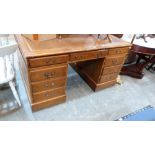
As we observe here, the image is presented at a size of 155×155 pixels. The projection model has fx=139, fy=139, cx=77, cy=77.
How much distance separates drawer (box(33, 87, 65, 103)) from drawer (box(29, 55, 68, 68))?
1.18 ft

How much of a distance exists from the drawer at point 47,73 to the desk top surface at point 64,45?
16cm

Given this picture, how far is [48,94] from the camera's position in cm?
149

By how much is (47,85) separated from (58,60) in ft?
0.99

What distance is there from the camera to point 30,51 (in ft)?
3.83

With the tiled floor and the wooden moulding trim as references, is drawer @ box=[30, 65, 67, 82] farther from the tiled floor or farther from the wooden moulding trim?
the tiled floor

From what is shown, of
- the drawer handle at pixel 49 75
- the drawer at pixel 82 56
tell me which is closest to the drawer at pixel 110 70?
the drawer at pixel 82 56

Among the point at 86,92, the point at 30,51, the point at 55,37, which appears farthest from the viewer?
the point at 86,92

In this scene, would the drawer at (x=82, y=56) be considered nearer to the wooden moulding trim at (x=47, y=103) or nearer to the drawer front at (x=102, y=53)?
the drawer front at (x=102, y=53)

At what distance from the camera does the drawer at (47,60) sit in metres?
1.16

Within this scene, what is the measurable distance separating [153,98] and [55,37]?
1.55 metres
